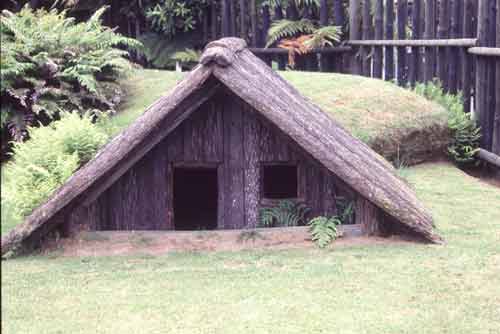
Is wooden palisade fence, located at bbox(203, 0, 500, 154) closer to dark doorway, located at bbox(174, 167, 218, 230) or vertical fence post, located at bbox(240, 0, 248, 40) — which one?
vertical fence post, located at bbox(240, 0, 248, 40)

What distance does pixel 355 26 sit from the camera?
44.4 ft

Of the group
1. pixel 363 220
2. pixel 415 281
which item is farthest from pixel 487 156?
pixel 415 281

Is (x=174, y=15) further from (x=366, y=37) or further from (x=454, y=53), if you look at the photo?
(x=454, y=53)

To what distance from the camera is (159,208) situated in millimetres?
5980

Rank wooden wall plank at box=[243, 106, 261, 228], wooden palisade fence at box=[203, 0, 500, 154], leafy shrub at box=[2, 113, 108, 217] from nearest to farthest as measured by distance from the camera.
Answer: leafy shrub at box=[2, 113, 108, 217], wooden wall plank at box=[243, 106, 261, 228], wooden palisade fence at box=[203, 0, 500, 154]

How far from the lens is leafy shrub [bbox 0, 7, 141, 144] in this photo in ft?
26.9

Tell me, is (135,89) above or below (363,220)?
above

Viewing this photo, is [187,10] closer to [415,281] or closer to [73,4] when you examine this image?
[73,4]

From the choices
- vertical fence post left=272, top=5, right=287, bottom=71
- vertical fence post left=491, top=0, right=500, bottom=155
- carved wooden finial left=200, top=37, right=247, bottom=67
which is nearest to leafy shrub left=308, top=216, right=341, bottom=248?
carved wooden finial left=200, top=37, right=247, bottom=67

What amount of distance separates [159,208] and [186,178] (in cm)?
183

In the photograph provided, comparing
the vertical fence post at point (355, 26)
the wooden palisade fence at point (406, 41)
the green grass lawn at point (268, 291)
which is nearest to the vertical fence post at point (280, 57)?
the wooden palisade fence at point (406, 41)

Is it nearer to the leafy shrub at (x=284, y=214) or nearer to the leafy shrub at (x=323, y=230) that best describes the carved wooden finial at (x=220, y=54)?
the leafy shrub at (x=284, y=214)

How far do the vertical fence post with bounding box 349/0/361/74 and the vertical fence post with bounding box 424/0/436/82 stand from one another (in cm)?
256

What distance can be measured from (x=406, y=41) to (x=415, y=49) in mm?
210
